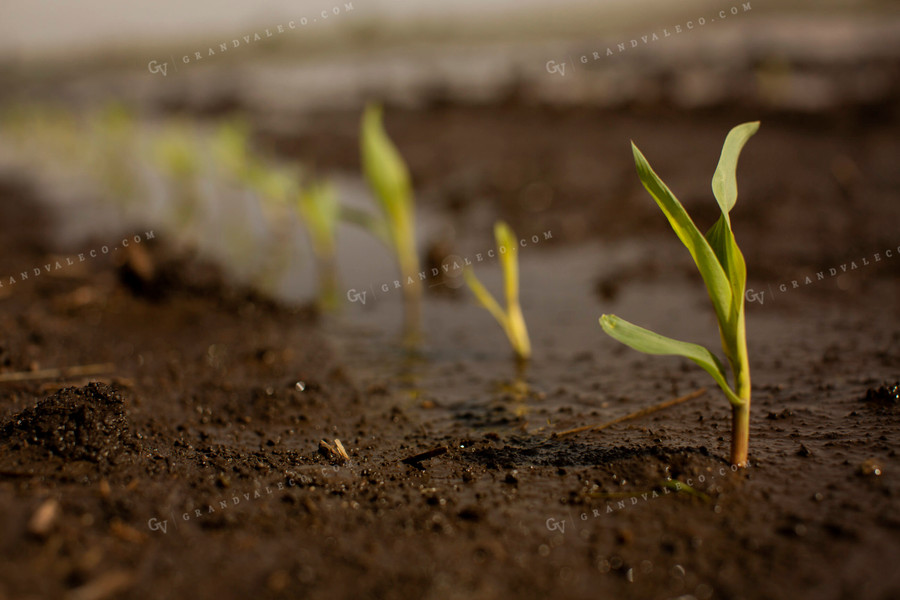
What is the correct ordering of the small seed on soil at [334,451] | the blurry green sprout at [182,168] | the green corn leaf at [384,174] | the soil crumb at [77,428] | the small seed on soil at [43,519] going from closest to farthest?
the small seed on soil at [43,519]
the soil crumb at [77,428]
the small seed on soil at [334,451]
the green corn leaf at [384,174]
the blurry green sprout at [182,168]

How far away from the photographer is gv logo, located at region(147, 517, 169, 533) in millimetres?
1452

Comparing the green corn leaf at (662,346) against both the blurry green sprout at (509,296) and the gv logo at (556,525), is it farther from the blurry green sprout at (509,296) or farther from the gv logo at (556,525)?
the blurry green sprout at (509,296)

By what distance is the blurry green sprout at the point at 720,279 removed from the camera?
1497 mm

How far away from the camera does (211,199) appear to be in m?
6.18

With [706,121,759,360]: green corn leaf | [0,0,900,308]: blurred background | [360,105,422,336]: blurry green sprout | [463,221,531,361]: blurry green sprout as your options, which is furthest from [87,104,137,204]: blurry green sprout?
[706,121,759,360]: green corn leaf

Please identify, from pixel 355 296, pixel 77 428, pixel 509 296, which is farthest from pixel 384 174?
pixel 77 428

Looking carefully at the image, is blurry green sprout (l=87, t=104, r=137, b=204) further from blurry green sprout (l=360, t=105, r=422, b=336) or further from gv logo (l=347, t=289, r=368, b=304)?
blurry green sprout (l=360, t=105, r=422, b=336)

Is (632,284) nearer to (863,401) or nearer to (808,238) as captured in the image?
(808,238)

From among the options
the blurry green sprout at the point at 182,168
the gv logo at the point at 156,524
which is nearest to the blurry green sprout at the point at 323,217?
the blurry green sprout at the point at 182,168

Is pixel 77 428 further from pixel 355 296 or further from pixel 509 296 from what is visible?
pixel 355 296

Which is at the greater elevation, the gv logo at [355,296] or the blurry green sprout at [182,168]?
the blurry green sprout at [182,168]

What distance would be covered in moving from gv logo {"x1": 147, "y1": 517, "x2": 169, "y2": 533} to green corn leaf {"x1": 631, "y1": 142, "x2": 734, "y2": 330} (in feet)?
4.27

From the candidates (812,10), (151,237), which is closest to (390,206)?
(151,237)

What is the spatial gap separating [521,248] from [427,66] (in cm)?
1425
